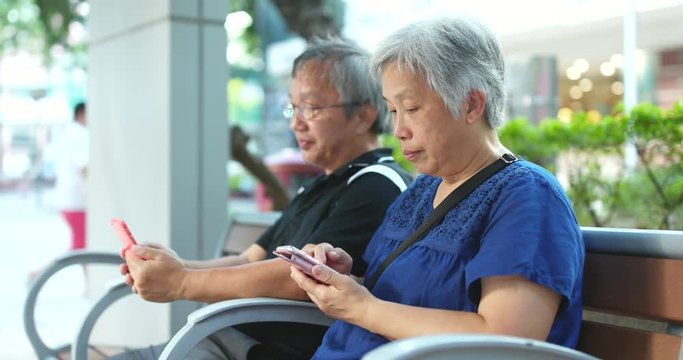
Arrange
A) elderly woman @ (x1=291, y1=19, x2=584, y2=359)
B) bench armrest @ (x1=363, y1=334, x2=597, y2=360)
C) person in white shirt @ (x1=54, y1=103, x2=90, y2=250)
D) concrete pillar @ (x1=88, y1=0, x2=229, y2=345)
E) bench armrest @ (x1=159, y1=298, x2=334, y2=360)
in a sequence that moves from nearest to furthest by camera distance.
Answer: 1. bench armrest @ (x1=363, y1=334, x2=597, y2=360)
2. elderly woman @ (x1=291, y1=19, x2=584, y2=359)
3. bench armrest @ (x1=159, y1=298, x2=334, y2=360)
4. concrete pillar @ (x1=88, y1=0, x2=229, y2=345)
5. person in white shirt @ (x1=54, y1=103, x2=90, y2=250)

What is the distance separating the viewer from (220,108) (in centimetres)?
436

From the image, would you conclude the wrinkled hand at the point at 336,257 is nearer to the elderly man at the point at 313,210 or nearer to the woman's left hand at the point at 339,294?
the elderly man at the point at 313,210

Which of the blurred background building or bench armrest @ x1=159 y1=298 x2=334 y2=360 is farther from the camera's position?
the blurred background building

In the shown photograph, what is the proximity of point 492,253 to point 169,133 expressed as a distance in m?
2.75

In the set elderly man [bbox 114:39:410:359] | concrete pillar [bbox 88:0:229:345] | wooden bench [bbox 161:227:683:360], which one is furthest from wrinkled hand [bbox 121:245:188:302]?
concrete pillar [bbox 88:0:229:345]

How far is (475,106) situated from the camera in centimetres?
200

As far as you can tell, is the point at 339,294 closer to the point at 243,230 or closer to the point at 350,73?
the point at 350,73

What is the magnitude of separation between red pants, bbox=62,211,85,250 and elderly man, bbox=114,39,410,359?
182 inches

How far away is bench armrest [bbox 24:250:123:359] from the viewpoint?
3.22 metres

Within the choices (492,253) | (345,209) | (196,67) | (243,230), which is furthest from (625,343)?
(196,67)

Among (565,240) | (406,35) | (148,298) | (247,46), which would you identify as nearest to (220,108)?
(148,298)

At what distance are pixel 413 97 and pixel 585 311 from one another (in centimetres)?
72

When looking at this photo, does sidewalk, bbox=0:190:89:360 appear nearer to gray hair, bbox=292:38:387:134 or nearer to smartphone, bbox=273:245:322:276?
gray hair, bbox=292:38:387:134

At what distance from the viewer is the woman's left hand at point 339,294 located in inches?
74.8
